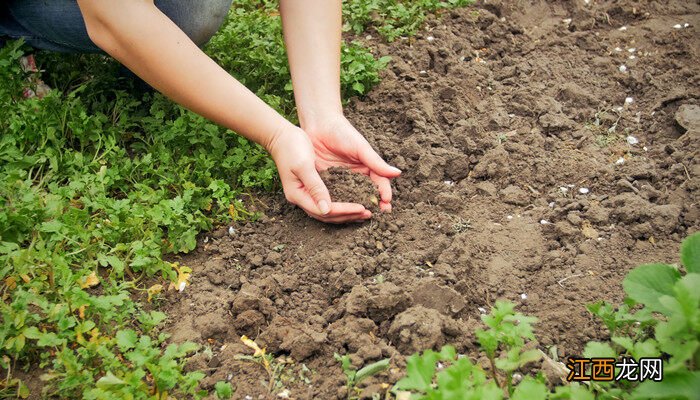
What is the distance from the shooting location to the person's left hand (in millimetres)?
2902

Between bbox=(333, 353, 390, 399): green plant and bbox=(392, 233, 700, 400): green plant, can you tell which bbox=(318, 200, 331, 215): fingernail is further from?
bbox=(392, 233, 700, 400): green plant

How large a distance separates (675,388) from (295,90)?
6.53 ft

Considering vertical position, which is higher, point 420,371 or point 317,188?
point 420,371

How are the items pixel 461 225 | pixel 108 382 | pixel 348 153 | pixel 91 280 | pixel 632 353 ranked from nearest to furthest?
pixel 632 353, pixel 108 382, pixel 91 280, pixel 461 225, pixel 348 153

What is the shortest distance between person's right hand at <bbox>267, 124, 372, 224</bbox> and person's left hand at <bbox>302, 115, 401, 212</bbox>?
0.60 ft

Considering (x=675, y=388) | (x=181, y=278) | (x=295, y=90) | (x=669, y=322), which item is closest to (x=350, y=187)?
(x=295, y=90)

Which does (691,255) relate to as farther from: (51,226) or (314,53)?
(51,226)

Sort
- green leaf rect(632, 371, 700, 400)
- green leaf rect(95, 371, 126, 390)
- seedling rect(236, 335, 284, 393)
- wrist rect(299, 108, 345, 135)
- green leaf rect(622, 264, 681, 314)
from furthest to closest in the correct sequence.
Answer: wrist rect(299, 108, 345, 135) < seedling rect(236, 335, 284, 393) < green leaf rect(95, 371, 126, 390) < green leaf rect(622, 264, 681, 314) < green leaf rect(632, 371, 700, 400)

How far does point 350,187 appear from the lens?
9.34ft

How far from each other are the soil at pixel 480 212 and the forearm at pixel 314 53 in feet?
1.11

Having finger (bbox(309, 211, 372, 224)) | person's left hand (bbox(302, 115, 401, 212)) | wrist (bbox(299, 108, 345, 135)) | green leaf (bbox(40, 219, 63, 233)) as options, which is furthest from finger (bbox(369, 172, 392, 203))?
green leaf (bbox(40, 219, 63, 233))

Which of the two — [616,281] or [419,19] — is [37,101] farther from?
[616,281]

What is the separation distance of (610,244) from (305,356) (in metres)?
1.18

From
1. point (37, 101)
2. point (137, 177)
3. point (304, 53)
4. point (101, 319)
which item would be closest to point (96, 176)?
point (137, 177)
